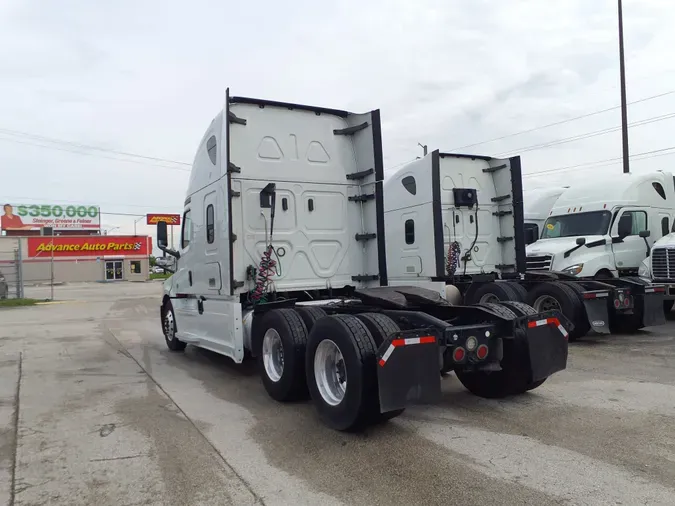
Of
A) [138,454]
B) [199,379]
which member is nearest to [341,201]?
[199,379]

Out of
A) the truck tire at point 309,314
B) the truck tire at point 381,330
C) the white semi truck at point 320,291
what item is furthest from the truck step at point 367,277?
the truck tire at point 381,330

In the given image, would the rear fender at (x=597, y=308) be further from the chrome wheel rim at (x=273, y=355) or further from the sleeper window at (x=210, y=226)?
the sleeper window at (x=210, y=226)

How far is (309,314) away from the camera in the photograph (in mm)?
6066

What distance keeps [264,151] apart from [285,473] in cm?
449

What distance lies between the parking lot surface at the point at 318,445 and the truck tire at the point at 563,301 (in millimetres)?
1605

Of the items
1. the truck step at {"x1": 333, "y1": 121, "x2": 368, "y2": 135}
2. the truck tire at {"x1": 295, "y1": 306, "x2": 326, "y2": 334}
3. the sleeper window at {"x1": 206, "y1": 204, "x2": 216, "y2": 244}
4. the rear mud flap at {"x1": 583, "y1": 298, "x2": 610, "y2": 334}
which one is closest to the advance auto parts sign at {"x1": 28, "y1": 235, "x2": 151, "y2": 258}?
the sleeper window at {"x1": 206, "y1": 204, "x2": 216, "y2": 244}

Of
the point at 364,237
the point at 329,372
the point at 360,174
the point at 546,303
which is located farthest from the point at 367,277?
the point at 546,303

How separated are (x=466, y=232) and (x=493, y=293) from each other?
6.33 feet

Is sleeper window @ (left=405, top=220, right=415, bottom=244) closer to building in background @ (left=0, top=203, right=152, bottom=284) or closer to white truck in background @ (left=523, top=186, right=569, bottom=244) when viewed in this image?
white truck in background @ (left=523, top=186, right=569, bottom=244)

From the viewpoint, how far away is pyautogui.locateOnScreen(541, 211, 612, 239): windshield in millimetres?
12133

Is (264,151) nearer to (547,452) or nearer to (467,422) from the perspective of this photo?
(467,422)

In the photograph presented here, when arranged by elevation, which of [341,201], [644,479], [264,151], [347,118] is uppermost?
[347,118]

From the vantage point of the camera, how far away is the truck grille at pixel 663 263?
1131cm

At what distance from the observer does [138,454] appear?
4.50m
